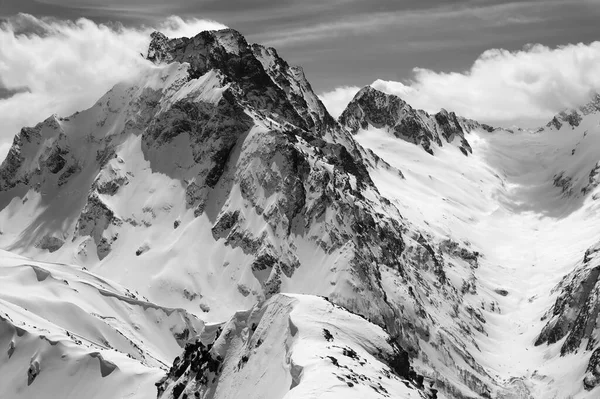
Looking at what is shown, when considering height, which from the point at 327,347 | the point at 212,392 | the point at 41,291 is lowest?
the point at 212,392

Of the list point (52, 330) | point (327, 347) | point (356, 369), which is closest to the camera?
point (356, 369)

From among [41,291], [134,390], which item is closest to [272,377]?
[134,390]

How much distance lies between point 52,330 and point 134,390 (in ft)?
117

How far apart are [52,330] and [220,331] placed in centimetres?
7769

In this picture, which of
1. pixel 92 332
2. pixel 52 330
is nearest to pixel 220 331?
pixel 52 330

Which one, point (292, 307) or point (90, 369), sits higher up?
point (292, 307)

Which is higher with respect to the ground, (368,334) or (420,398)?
(368,334)

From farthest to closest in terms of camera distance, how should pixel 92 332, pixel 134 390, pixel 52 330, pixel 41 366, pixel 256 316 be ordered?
pixel 92 332, pixel 52 330, pixel 41 366, pixel 134 390, pixel 256 316

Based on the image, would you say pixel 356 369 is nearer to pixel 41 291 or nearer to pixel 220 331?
pixel 220 331

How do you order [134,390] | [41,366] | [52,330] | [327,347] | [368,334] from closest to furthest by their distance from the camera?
[327,347] < [368,334] < [134,390] < [41,366] < [52,330]

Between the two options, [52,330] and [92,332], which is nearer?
[52,330]

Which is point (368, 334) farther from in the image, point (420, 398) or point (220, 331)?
point (220, 331)

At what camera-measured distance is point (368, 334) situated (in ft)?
300

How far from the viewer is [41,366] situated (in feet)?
499
